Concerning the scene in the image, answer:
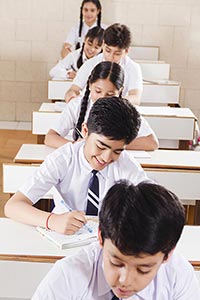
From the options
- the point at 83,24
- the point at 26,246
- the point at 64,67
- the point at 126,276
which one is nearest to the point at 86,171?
the point at 26,246

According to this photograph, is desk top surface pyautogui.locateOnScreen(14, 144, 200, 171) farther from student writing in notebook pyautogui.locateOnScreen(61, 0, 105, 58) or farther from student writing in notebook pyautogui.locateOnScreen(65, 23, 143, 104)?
student writing in notebook pyautogui.locateOnScreen(61, 0, 105, 58)

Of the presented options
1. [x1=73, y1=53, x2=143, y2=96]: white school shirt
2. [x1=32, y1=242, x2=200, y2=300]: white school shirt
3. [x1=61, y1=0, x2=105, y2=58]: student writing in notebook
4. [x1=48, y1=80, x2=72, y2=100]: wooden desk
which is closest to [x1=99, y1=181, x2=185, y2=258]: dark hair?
[x1=32, y1=242, x2=200, y2=300]: white school shirt

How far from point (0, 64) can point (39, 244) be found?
4632mm

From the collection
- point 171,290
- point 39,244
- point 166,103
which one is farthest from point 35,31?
point 171,290

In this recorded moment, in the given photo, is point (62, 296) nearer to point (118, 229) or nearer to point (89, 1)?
point (118, 229)

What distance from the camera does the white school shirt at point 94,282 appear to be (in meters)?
1.29

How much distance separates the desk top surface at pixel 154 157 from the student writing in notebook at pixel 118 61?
2.37 ft

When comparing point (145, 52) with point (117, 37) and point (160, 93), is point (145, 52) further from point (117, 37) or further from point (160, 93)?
point (117, 37)

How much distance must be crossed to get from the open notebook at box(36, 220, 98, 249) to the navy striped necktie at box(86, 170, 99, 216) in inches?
9.0

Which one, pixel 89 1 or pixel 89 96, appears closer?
pixel 89 96

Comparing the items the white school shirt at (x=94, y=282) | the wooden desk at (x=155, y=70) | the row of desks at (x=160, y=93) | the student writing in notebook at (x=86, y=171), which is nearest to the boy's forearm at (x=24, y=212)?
the student writing in notebook at (x=86, y=171)

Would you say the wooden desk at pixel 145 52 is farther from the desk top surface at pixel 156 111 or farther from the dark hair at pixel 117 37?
the dark hair at pixel 117 37

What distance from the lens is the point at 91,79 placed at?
9.47ft

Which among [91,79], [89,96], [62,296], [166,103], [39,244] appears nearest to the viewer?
[62,296]
